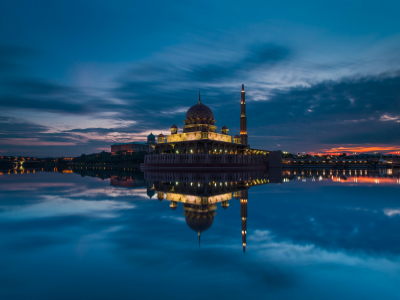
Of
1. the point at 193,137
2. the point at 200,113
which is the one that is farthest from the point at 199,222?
the point at 200,113

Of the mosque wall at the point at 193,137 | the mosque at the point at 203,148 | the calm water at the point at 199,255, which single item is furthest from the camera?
the mosque wall at the point at 193,137

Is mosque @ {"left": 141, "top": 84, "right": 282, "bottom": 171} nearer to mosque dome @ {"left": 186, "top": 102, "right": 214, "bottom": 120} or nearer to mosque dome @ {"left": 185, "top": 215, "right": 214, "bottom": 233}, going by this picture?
mosque dome @ {"left": 186, "top": 102, "right": 214, "bottom": 120}

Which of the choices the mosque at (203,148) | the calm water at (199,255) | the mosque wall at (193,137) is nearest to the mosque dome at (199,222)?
the calm water at (199,255)

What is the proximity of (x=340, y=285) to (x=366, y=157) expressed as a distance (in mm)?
140335

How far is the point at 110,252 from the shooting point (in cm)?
505

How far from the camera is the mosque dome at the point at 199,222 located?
6875 mm

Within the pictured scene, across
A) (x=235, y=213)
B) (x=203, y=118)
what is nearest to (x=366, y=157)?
(x=203, y=118)

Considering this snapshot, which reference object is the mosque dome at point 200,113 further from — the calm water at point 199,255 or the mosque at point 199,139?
the calm water at point 199,255

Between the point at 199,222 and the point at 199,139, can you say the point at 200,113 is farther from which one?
the point at 199,222

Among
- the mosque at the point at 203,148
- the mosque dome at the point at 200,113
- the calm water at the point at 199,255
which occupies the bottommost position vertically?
the calm water at the point at 199,255

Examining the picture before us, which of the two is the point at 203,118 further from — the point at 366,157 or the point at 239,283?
the point at 366,157

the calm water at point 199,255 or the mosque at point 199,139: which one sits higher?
the mosque at point 199,139

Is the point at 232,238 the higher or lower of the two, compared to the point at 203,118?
lower

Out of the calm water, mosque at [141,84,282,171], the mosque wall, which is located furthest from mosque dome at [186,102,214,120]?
the calm water
